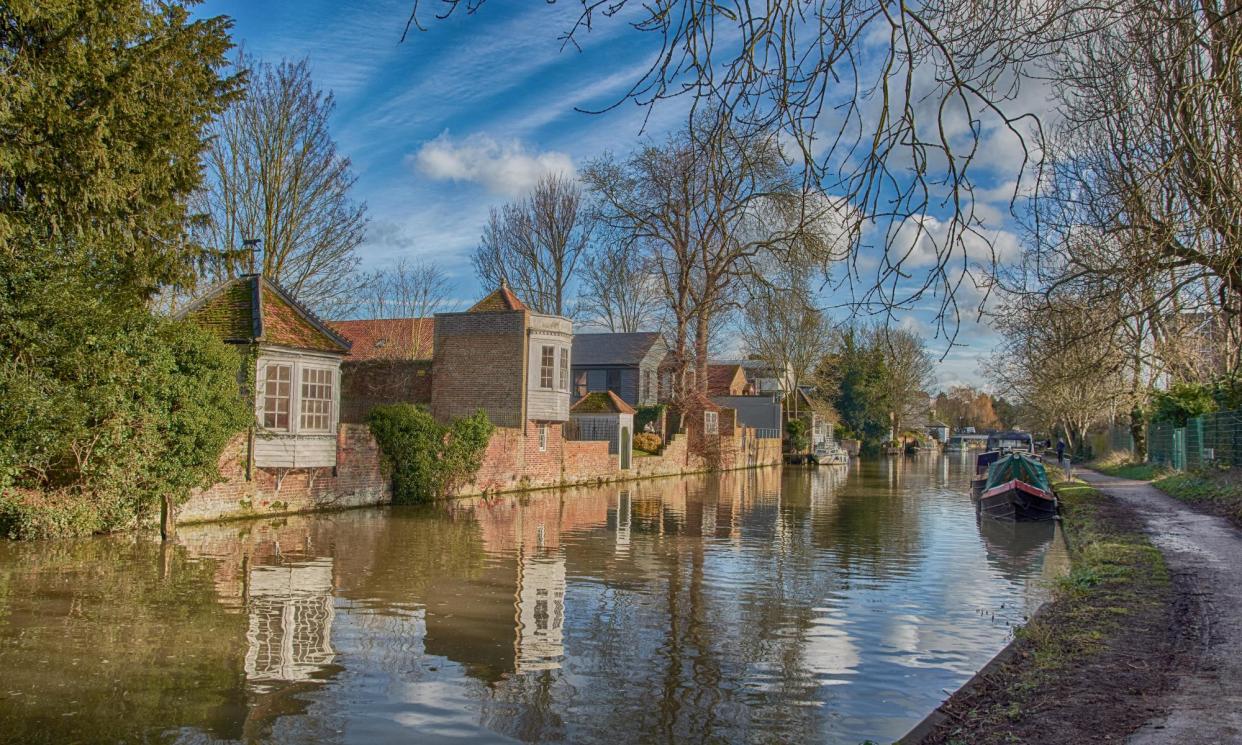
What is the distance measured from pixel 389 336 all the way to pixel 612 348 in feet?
53.7

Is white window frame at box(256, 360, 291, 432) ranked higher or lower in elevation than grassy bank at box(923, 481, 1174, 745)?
higher

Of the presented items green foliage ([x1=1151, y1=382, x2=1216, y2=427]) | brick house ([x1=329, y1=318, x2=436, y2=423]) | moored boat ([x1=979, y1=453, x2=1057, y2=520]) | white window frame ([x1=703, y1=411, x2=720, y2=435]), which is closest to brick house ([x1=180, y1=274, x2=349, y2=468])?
brick house ([x1=329, y1=318, x2=436, y2=423])

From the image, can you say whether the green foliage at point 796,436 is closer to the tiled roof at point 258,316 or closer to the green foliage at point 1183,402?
the green foliage at point 1183,402

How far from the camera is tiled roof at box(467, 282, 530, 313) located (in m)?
30.4

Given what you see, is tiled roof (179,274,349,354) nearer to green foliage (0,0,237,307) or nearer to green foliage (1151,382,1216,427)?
green foliage (0,0,237,307)

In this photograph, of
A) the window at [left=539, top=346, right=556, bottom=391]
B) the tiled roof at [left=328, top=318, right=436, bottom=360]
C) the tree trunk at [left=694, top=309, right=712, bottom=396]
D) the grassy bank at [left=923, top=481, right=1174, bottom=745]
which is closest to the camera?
the grassy bank at [left=923, top=481, right=1174, bottom=745]

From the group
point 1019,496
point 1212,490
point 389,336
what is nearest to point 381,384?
point 389,336

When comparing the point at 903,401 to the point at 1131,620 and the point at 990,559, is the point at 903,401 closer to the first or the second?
the point at 990,559

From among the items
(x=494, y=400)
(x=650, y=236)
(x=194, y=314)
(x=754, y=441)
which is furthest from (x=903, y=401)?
(x=194, y=314)

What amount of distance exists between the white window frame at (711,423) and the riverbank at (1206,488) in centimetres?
1859

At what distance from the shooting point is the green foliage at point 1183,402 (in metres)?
29.4

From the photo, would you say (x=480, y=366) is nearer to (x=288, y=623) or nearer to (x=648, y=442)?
(x=648, y=442)

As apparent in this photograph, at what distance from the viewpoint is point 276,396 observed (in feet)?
65.5

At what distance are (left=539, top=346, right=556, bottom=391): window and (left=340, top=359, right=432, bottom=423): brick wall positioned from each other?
4.18 m
